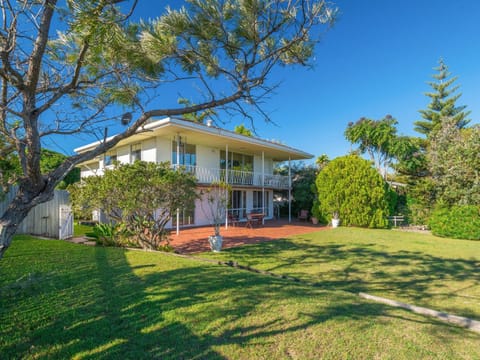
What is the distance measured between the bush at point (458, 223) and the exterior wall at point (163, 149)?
14329mm

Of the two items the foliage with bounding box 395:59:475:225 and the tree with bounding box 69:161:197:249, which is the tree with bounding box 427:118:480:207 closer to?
the foliage with bounding box 395:59:475:225

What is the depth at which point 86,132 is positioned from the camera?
9.53ft

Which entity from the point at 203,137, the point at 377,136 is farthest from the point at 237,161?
the point at 377,136

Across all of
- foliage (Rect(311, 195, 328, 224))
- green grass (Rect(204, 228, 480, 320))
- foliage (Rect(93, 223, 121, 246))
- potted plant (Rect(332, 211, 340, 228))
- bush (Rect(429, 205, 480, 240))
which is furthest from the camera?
foliage (Rect(311, 195, 328, 224))

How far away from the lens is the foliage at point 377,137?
22317 millimetres

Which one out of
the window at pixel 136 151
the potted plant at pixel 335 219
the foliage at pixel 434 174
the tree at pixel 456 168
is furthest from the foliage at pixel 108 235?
the foliage at pixel 434 174

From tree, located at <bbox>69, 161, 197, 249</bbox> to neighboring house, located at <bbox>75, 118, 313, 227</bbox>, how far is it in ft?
12.8

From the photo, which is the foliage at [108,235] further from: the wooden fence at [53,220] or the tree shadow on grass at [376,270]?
the tree shadow on grass at [376,270]

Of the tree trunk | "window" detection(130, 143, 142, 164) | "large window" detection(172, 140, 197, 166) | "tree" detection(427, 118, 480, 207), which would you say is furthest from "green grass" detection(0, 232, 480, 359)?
"tree" detection(427, 118, 480, 207)

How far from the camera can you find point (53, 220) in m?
9.58

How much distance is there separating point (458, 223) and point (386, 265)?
7987 millimetres

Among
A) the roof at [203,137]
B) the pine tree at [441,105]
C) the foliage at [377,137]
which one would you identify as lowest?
the roof at [203,137]

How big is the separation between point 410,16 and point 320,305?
10.7 meters

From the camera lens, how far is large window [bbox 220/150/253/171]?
57.6ft
